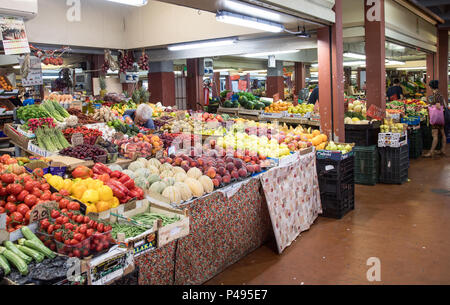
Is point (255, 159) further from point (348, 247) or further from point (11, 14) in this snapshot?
point (11, 14)

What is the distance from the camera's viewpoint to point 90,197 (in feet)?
10.2

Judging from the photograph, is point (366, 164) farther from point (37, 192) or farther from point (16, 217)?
point (16, 217)

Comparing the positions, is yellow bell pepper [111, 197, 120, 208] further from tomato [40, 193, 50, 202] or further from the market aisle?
the market aisle

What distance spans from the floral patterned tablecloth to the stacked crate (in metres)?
0.15

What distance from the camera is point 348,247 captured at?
4.72 meters

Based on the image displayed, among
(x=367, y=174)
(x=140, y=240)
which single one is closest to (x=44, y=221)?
(x=140, y=240)

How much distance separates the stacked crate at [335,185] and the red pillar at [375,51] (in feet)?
10.7

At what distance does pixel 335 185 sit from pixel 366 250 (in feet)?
4.51

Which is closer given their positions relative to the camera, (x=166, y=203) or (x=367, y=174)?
(x=166, y=203)

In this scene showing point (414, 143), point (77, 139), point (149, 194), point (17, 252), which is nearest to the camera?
point (17, 252)

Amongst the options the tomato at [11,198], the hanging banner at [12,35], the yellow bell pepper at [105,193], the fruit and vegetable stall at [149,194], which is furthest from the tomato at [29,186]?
the hanging banner at [12,35]

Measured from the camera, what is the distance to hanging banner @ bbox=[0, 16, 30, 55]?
4.93 meters

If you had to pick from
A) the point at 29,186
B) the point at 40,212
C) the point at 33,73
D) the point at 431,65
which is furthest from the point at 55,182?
the point at 431,65
